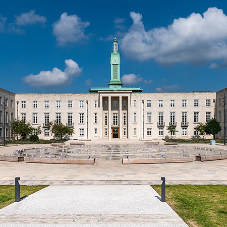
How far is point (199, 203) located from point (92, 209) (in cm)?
435

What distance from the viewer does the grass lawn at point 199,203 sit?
6797 millimetres

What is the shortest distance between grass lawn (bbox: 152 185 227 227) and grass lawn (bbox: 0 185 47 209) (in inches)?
245

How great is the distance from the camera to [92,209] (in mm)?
7664

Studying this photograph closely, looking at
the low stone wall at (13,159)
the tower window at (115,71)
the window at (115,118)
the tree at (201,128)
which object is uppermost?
the tower window at (115,71)

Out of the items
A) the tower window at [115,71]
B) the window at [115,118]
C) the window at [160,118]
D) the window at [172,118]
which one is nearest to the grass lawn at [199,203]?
the window at [160,118]

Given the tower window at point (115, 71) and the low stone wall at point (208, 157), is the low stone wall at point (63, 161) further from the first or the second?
the tower window at point (115, 71)

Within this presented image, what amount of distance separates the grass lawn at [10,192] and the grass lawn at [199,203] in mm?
6216

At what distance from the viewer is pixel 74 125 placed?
54.6 metres

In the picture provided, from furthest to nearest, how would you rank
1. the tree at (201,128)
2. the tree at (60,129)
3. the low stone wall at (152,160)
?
1. the tree at (201,128)
2. the tree at (60,129)
3. the low stone wall at (152,160)

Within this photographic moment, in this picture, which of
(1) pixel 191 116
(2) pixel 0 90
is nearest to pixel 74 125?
(2) pixel 0 90

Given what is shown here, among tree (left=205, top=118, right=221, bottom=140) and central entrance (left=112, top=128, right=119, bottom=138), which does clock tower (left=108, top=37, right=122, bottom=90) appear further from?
tree (left=205, top=118, right=221, bottom=140)

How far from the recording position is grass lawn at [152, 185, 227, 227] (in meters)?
6.80

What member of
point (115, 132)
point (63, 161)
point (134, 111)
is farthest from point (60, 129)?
point (63, 161)

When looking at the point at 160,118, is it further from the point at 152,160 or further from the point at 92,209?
the point at 92,209
